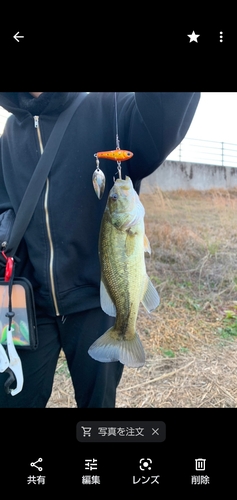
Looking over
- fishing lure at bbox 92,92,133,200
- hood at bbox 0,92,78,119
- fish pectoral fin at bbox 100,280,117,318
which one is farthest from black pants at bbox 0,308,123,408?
hood at bbox 0,92,78,119

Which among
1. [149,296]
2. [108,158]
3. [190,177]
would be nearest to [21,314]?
[149,296]

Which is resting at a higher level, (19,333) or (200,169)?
(200,169)

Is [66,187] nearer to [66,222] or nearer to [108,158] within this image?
[66,222]

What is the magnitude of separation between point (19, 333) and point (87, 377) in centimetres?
31

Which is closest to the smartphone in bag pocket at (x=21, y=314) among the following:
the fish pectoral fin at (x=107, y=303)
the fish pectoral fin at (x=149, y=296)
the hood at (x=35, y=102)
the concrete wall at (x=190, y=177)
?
the fish pectoral fin at (x=107, y=303)

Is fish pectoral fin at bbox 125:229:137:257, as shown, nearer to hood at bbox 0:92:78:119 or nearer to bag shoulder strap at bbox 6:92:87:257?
bag shoulder strap at bbox 6:92:87:257

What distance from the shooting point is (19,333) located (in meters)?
1.21

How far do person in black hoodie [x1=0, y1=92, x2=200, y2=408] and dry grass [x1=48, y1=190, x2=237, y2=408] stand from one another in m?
0.71

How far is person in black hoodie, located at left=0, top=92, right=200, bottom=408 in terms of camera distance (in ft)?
3.76

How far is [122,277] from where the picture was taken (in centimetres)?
94

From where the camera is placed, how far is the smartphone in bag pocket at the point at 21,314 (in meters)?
1.18
